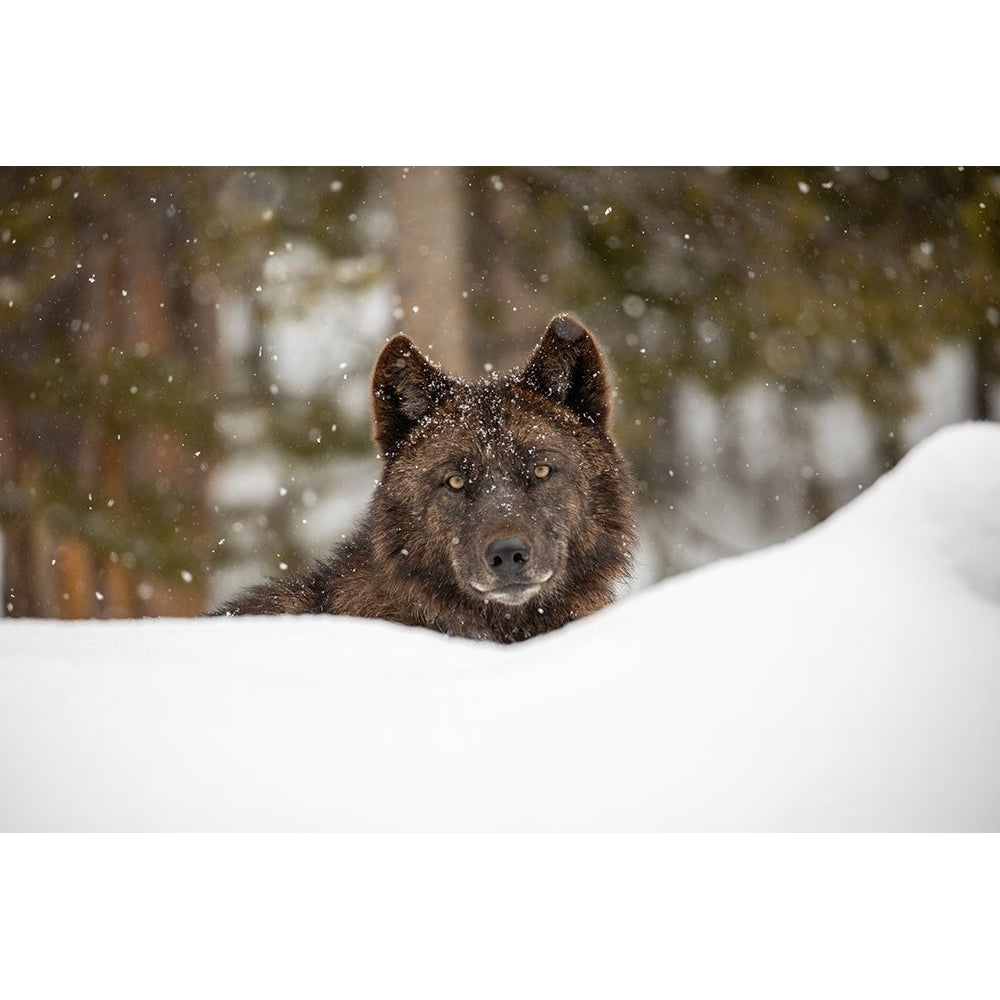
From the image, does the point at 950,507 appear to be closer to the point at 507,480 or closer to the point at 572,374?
the point at 507,480

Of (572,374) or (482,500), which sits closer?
(482,500)

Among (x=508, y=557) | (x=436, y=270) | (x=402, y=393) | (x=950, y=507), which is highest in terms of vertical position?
(x=436, y=270)

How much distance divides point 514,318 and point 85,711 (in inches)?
294

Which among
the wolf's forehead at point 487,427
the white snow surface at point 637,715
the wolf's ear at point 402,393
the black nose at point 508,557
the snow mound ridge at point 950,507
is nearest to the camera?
the white snow surface at point 637,715

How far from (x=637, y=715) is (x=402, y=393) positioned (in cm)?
286

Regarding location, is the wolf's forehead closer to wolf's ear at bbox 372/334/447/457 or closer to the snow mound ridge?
wolf's ear at bbox 372/334/447/457

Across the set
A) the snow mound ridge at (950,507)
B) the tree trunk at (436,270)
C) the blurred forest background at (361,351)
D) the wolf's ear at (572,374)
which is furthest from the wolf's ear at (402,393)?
the tree trunk at (436,270)

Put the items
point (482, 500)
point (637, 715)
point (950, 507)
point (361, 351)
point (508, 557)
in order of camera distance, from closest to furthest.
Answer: point (637, 715) → point (950, 507) → point (508, 557) → point (482, 500) → point (361, 351)

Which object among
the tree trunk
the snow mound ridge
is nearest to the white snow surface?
the snow mound ridge

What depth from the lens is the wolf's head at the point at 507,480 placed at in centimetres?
454

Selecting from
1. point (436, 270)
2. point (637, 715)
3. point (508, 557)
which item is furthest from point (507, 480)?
point (436, 270)

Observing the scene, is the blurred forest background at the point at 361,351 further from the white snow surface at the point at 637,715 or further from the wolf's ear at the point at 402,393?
the white snow surface at the point at 637,715

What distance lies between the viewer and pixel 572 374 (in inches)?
194

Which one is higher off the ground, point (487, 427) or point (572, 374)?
point (572, 374)
